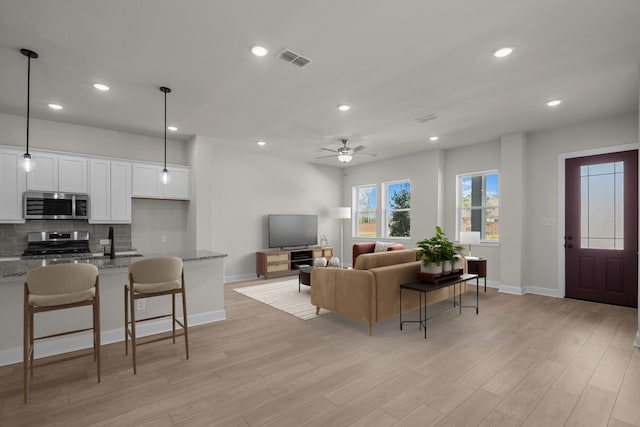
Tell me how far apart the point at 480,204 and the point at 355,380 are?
515 cm

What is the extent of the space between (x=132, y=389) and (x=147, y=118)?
3.77 meters

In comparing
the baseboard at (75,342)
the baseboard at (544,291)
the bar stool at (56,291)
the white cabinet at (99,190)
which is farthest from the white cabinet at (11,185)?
the baseboard at (544,291)

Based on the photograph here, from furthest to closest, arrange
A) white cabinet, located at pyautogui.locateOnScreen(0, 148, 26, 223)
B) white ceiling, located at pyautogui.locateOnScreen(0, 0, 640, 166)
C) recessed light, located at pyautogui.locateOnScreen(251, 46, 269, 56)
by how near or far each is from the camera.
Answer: white cabinet, located at pyautogui.locateOnScreen(0, 148, 26, 223), recessed light, located at pyautogui.locateOnScreen(251, 46, 269, 56), white ceiling, located at pyautogui.locateOnScreen(0, 0, 640, 166)

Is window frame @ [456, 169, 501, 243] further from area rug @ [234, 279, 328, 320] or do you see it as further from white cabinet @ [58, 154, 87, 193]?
white cabinet @ [58, 154, 87, 193]

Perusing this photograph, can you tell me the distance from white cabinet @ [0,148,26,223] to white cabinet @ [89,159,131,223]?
798mm

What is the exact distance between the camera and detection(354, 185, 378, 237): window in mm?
8578

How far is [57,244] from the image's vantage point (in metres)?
4.84

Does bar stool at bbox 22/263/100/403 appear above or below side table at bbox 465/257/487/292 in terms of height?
above

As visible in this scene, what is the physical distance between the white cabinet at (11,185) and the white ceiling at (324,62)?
660 mm

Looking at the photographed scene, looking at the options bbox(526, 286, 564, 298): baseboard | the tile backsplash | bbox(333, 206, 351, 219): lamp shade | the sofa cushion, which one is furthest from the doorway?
the tile backsplash

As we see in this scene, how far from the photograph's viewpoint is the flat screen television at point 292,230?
7.43 meters

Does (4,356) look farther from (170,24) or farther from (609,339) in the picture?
(609,339)

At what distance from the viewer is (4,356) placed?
9.66ft

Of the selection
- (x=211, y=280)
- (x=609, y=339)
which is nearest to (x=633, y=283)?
(x=609, y=339)
